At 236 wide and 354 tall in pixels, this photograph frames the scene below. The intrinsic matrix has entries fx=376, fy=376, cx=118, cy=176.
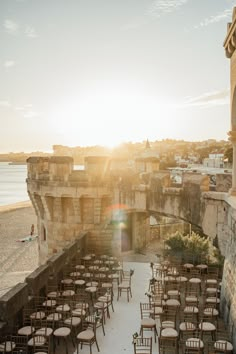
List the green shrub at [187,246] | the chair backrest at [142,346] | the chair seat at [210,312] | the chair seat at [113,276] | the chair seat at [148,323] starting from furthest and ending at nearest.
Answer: the green shrub at [187,246], the chair seat at [113,276], the chair seat at [210,312], the chair seat at [148,323], the chair backrest at [142,346]

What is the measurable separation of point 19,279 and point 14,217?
30.0 meters

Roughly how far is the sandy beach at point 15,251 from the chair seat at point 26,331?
1011 centimetres

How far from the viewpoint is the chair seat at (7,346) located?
25.8ft

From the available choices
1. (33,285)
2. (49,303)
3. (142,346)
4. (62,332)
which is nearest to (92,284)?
(49,303)

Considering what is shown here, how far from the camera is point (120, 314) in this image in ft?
35.9

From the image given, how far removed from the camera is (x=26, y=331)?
8.83 m


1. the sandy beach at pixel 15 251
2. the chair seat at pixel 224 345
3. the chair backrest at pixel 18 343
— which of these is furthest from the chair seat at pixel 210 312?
the sandy beach at pixel 15 251

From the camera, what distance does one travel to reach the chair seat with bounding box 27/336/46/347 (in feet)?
27.0

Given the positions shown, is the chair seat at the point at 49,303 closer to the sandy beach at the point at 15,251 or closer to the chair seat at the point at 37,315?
the chair seat at the point at 37,315

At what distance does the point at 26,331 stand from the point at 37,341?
612 millimetres

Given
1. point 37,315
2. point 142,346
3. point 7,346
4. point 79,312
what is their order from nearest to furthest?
point 7,346 → point 142,346 → point 37,315 → point 79,312

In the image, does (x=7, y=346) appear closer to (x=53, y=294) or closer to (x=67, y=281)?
(x=53, y=294)

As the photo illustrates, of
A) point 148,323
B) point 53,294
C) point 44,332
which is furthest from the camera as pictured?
point 53,294

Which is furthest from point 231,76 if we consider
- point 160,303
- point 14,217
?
point 14,217
